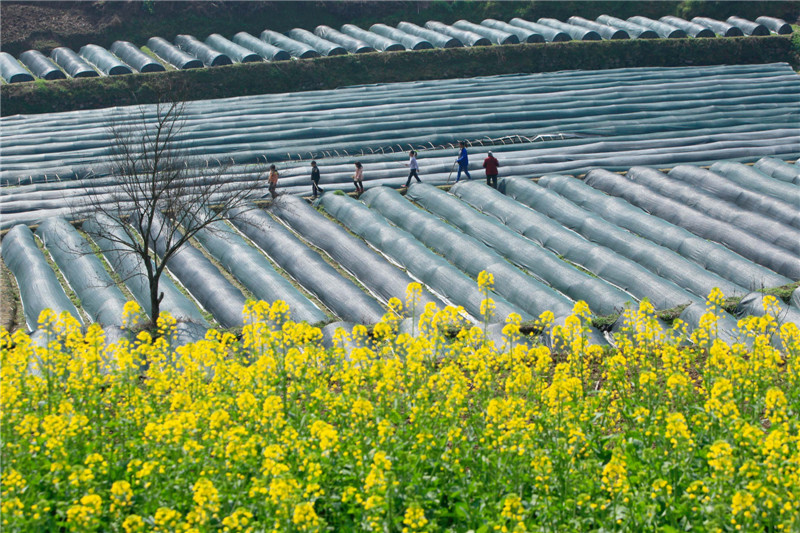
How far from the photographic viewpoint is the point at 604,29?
42812mm

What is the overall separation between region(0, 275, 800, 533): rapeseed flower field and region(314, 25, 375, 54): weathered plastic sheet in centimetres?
3190

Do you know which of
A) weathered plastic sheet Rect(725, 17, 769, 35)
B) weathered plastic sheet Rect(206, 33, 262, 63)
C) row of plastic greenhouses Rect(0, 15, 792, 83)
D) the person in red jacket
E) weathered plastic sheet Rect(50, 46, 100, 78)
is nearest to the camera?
the person in red jacket

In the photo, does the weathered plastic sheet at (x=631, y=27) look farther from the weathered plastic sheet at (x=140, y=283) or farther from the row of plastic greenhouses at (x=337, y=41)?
the weathered plastic sheet at (x=140, y=283)

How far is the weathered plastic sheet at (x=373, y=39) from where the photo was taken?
4028cm

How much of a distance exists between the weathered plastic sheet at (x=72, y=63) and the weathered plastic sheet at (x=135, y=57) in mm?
1906

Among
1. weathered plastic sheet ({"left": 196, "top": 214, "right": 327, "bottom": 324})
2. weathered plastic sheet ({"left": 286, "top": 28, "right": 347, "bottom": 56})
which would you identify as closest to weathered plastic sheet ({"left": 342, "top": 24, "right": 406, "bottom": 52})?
weathered plastic sheet ({"left": 286, "top": 28, "right": 347, "bottom": 56})

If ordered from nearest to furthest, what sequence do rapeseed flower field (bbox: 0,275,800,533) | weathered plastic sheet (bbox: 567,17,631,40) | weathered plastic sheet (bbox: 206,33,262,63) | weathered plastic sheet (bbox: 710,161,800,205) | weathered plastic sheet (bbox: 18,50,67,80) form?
rapeseed flower field (bbox: 0,275,800,533)
weathered plastic sheet (bbox: 710,161,800,205)
weathered plastic sheet (bbox: 18,50,67,80)
weathered plastic sheet (bbox: 206,33,262,63)
weathered plastic sheet (bbox: 567,17,631,40)

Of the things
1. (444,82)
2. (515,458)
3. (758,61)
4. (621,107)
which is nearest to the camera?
(515,458)

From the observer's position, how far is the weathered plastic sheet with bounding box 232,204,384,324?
52.7 feet

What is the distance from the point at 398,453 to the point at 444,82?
28.3 metres

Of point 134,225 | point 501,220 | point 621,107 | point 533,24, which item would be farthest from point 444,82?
point 134,225

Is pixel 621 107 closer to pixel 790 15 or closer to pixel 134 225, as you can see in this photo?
pixel 134 225

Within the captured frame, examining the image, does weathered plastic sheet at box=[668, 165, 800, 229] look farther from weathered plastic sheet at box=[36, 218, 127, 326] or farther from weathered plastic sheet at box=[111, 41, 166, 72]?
weathered plastic sheet at box=[111, 41, 166, 72]

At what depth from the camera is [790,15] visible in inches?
1911
